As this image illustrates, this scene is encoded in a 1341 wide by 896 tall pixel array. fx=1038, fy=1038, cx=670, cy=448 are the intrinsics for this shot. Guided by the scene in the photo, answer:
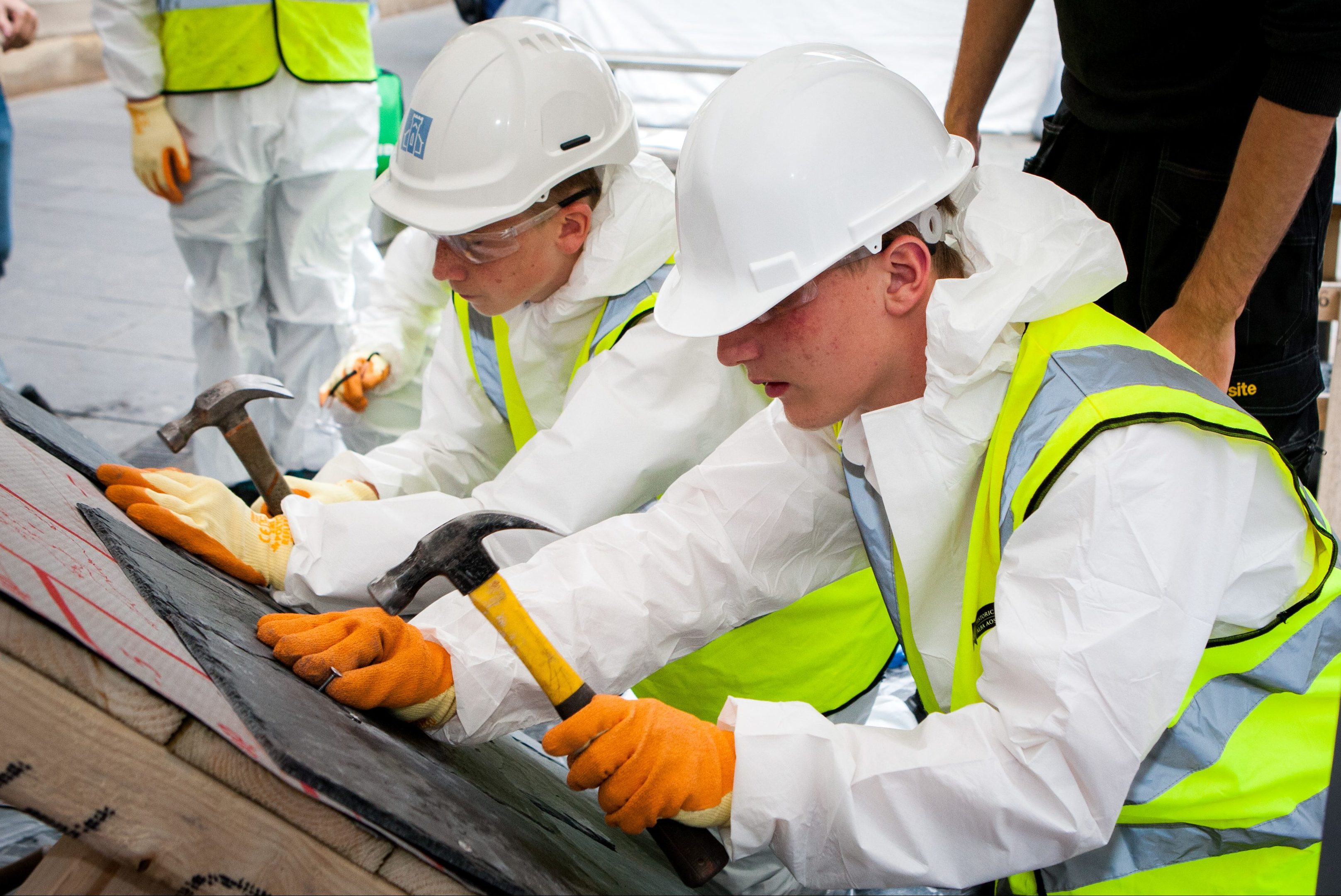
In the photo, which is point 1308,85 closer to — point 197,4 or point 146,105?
point 197,4

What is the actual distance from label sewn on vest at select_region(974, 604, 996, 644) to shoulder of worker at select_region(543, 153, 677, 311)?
870 millimetres

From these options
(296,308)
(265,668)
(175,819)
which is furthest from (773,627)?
(296,308)

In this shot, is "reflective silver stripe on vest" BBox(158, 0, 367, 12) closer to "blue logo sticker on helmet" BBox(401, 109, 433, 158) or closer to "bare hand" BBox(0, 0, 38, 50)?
"bare hand" BBox(0, 0, 38, 50)

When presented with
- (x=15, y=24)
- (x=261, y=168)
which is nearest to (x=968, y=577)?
(x=261, y=168)

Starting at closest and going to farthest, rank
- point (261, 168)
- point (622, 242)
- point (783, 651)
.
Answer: point (783, 651) → point (622, 242) → point (261, 168)

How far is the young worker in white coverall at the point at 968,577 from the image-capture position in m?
1.00

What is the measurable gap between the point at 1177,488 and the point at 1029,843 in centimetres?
37

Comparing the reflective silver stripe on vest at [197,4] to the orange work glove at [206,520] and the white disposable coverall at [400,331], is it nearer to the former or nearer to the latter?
the white disposable coverall at [400,331]

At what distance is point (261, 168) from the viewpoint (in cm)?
317

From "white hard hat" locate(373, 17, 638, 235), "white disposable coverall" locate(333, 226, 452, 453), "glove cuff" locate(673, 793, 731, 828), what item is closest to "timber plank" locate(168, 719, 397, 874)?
"glove cuff" locate(673, 793, 731, 828)

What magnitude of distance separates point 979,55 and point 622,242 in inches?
33.9

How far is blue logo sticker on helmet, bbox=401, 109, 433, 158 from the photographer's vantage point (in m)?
1.72

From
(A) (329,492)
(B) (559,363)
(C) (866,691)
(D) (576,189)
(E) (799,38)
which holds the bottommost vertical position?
(E) (799,38)

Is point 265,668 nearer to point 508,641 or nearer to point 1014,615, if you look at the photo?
point 508,641
